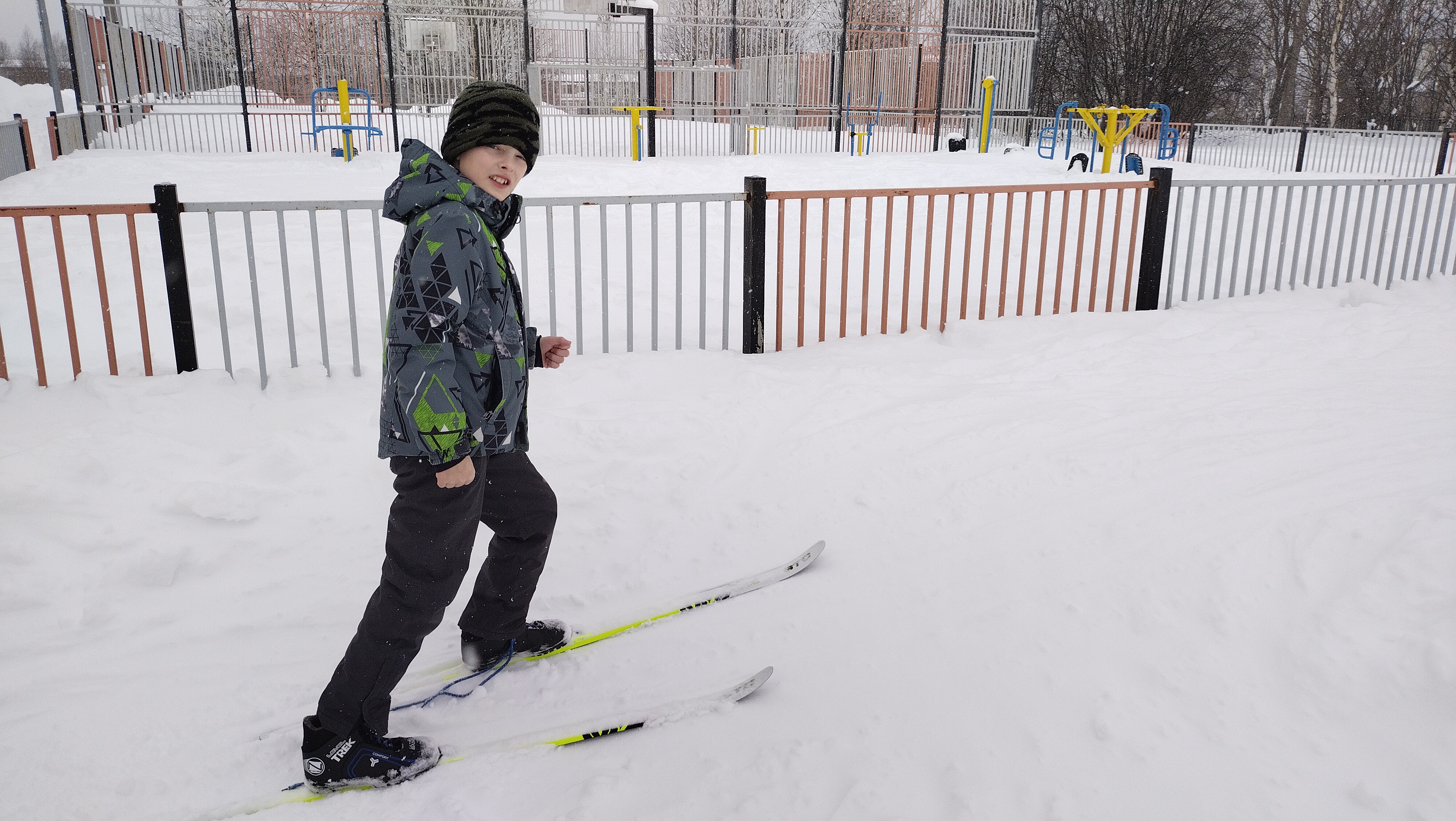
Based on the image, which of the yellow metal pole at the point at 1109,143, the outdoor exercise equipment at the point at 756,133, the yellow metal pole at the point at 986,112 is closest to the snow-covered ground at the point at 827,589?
the yellow metal pole at the point at 1109,143

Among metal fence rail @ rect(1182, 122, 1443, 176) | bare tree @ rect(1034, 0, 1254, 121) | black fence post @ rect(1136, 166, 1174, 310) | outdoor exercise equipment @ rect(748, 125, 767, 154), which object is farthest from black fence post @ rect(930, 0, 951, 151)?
black fence post @ rect(1136, 166, 1174, 310)

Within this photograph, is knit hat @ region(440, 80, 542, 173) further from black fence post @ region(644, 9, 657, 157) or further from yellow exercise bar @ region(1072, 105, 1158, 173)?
black fence post @ region(644, 9, 657, 157)

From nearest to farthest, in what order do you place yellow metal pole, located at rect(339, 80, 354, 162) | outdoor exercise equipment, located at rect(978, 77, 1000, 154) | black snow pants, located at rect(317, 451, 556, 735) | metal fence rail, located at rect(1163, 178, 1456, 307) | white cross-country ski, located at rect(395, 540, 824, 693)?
black snow pants, located at rect(317, 451, 556, 735)
white cross-country ski, located at rect(395, 540, 824, 693)
metal fence rail, located at rect(1163, 178, 1456, 307)
yellow metal pole, located at rect(339, 80, 354, 162)
outdoor exercise equipment, located at rect(978, 77, 1000, 154)

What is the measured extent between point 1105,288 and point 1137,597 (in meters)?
6.03

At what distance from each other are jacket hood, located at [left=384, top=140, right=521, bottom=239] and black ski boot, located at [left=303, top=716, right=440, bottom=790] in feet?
4.33

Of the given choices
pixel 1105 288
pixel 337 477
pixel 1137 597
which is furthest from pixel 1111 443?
pixel 1105 288

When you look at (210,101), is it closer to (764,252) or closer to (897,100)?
(897,100)

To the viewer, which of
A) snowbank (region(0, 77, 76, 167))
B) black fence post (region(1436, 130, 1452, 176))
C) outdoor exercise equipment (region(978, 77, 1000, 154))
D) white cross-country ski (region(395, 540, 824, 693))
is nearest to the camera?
white cross-country ski (region(395, 540, 824, 693))

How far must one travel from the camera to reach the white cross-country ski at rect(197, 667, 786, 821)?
7.61ft

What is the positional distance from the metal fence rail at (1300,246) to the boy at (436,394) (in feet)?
20.5

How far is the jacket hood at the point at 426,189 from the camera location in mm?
2230

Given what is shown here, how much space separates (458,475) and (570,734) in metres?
0.85

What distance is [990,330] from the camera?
667 centimetres

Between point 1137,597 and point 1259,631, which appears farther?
point 1137,597
